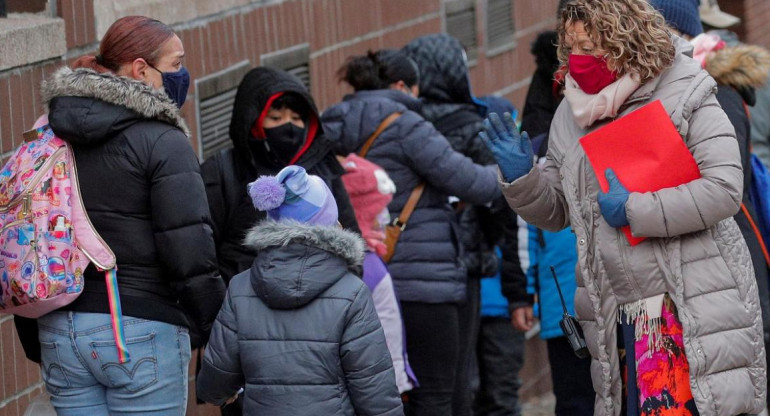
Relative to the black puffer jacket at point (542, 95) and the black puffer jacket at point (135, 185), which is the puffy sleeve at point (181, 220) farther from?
the black puffer jacket at point (542, 95)

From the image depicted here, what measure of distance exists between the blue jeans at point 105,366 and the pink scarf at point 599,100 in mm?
1438

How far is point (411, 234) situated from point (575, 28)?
74.5 inches

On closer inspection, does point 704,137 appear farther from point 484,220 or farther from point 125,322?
point 484,220

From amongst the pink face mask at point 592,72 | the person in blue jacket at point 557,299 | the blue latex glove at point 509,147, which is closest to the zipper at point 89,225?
the blue latex glove at point 509,147

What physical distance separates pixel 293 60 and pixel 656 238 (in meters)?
3.11

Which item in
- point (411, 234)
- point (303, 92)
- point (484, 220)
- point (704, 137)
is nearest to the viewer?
point (704, 137)

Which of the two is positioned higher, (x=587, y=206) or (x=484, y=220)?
(x=587, y=206)

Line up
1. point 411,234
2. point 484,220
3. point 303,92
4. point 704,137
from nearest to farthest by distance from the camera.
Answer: point 704,137
point 303,92
point 411,234
point 484,220

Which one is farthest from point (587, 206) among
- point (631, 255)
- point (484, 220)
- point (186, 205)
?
point (484, 220)

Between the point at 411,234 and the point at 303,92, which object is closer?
the point at 303,92

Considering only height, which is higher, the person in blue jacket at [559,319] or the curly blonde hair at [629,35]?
the curly blonde hair at [629,35]

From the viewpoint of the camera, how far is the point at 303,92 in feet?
17.2

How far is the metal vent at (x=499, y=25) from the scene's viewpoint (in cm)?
957

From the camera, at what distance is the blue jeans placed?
14.0 ft
